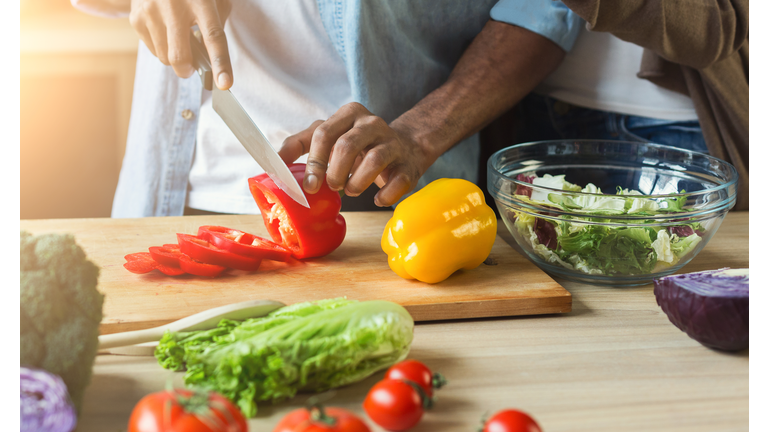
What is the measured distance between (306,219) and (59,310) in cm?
61

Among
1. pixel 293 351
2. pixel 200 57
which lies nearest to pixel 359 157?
pixel 200 57

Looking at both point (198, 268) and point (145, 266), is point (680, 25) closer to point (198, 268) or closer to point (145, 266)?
point (198, 268)

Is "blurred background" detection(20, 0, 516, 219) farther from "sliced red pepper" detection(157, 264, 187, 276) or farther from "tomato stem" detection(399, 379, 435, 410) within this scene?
"tomato stem" detection(399, 379, 435, 410)

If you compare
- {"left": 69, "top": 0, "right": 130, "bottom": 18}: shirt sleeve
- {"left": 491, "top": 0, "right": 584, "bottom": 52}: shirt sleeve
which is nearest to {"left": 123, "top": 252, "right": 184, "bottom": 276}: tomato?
{"left": 69, "top": 0, "right": 130, "bottom": 18}: shirt sleeve

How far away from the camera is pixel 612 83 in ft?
5.64

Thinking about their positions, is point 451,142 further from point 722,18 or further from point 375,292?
point 722,18

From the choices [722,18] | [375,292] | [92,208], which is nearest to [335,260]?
[375,292]

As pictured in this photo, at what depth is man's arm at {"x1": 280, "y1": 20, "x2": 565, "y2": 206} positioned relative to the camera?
1177 mm

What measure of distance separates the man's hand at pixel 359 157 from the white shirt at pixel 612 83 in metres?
0.78

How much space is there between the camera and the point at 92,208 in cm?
374

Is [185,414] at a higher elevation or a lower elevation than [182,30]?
lower

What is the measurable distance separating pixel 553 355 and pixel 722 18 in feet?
3.38

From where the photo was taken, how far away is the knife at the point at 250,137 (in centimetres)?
119

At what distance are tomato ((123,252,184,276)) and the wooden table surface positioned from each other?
311mm
